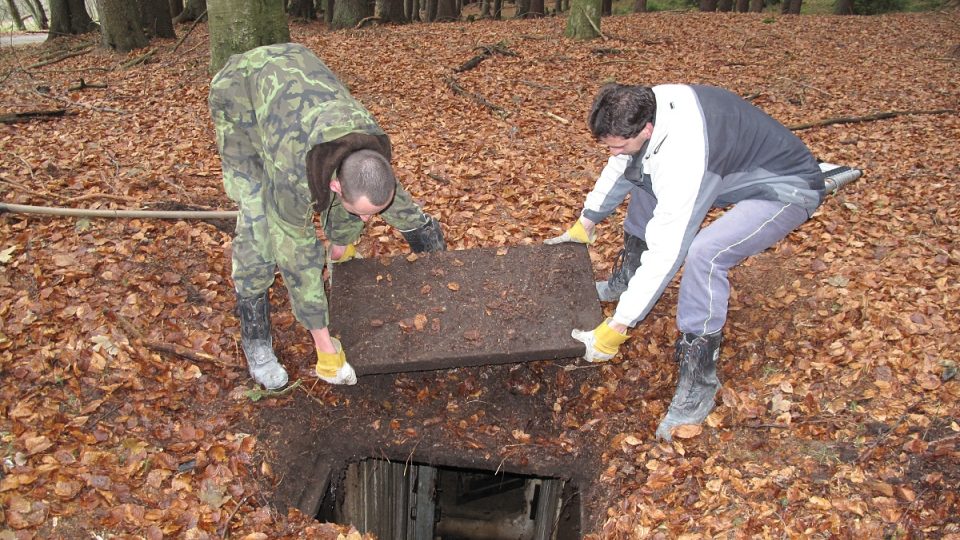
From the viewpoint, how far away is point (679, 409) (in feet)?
12.1

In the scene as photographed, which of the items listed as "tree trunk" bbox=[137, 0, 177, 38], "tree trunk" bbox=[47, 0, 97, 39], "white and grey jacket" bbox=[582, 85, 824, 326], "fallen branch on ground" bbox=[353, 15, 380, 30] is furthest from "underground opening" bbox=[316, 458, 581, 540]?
"tree trunk" bbox=[47, 0, 97, 39]

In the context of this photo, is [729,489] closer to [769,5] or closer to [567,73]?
[567,73]

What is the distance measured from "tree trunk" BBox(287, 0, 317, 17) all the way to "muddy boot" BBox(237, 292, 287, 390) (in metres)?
19.1

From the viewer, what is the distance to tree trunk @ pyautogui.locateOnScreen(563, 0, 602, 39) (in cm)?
1119

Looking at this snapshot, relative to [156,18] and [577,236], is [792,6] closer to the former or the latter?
[156,18]

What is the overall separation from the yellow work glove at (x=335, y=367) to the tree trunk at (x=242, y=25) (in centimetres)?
515

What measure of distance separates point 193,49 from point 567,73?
6.63 metres

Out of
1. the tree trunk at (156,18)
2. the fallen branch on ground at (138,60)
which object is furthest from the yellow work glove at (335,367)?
the tree trunk at (156,18)

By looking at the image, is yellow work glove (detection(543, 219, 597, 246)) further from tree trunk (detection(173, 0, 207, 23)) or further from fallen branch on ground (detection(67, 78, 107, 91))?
tree trunk (detection(173, 0, 207, 23))

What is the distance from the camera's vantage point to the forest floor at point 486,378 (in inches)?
127

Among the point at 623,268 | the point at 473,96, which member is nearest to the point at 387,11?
the point at 473,96

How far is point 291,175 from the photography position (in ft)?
9.69

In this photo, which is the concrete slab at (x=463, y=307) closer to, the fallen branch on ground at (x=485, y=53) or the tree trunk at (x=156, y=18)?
the fallen branch on ground at (x=485, y=53)

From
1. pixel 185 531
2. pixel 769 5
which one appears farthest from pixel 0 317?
pixel 769 5
